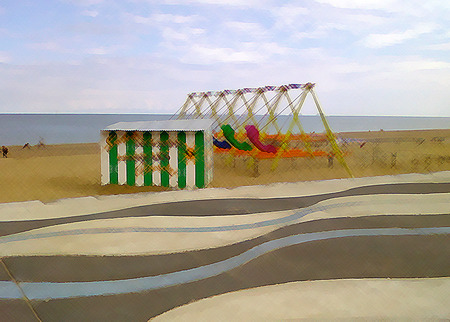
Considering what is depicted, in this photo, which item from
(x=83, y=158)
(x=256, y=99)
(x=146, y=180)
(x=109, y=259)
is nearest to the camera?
(x=109, y=259)

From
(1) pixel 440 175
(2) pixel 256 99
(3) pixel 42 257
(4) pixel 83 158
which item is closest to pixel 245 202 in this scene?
(3) pixel 42 257

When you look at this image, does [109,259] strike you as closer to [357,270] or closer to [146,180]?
[357,270]

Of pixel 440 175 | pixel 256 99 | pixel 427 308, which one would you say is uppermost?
pixel 256 99

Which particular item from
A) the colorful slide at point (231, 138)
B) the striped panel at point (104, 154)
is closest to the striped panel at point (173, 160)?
the striped panel at point (104, 154)

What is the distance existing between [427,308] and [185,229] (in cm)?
263

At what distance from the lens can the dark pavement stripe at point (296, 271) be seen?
2.66 m

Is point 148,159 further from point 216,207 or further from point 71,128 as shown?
point 71,128

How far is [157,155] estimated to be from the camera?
870 cm

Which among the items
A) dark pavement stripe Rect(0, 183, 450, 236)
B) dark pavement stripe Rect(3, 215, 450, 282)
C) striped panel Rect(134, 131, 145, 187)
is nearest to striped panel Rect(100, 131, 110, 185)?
striped panel Rect(134, 131, 145, 187)

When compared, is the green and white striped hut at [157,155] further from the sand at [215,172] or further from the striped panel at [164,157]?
the sand at [215,172]

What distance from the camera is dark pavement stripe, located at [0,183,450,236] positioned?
15.5 feet

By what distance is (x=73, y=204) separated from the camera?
562cm

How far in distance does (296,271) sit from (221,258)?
2.34ft

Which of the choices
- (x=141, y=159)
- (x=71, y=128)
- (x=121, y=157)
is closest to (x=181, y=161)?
(x=141, y=159)
